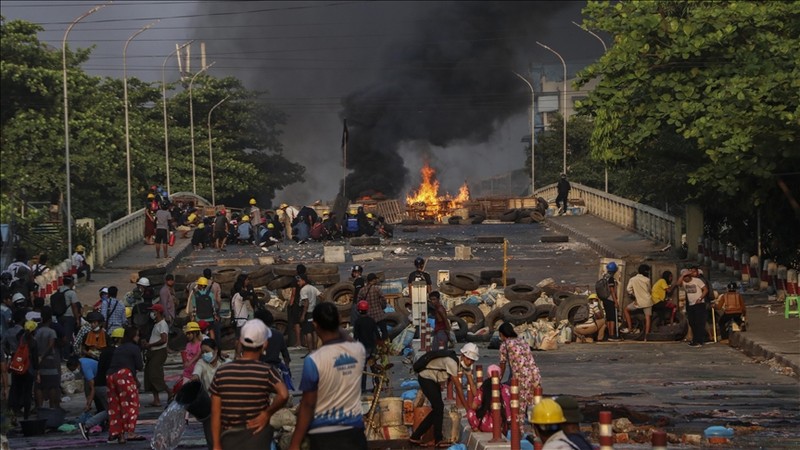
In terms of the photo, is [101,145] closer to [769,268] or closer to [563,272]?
[563,272]

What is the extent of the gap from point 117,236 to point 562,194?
18972mm

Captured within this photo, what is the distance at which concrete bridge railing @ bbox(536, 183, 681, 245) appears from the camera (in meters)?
45.8

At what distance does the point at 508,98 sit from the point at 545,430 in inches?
3095

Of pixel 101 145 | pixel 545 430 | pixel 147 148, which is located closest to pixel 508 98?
pixel 147 148

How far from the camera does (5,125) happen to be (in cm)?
Result: 5662

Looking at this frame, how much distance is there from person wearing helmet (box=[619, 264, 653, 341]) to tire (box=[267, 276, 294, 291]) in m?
10.5

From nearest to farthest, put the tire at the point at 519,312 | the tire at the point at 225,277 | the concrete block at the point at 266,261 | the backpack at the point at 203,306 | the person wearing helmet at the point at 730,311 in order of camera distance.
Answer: the backpack at the point at 203,306, the person wearing helmet at the point at 730,311, the tire at the point at 519,312, the tire at the point at 225,277, the concrete block at the point at 266,261

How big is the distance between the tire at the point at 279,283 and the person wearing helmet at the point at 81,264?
17.2 feet

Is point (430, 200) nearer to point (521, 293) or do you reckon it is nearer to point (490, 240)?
point (490, 240)

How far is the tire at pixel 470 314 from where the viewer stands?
3098 cm

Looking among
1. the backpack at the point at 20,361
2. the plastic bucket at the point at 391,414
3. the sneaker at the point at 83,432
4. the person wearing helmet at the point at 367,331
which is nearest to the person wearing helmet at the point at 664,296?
the person wearing helmet at the point at 367,331

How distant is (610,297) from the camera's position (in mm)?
28438

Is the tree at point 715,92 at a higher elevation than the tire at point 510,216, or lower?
higher

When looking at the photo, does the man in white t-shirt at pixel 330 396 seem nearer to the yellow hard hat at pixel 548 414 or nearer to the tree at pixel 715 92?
the yellow hard hat at pixel 548 414
